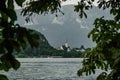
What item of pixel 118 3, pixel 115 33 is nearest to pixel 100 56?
pixel 115 33

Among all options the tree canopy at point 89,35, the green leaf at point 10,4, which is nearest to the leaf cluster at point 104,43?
the tree canopy at point 89,35

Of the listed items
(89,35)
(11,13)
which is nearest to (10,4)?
(11,13)

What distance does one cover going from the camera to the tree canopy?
3629 millimetres

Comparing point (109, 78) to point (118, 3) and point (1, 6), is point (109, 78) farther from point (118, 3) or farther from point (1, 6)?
point (1, 6)

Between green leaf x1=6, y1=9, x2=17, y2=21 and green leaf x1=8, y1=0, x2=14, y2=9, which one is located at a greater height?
green leaf x1=8, y1=0, x2=14, y2=9

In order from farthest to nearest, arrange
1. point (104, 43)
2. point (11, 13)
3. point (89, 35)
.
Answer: point (89, 35) → point (104, 43) → point (11, 13)

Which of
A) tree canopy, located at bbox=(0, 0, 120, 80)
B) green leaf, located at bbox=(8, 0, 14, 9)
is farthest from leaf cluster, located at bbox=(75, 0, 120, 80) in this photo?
green leaf, located at bbox=(8, 0, 14, 9)

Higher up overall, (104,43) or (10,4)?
(10,4)

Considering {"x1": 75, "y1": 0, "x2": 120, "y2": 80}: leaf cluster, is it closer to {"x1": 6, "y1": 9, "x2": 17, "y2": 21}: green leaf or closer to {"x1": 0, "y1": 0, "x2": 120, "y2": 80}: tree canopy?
{"x1": 0, "y1": 0, "x2": 120, "y2": 80}: tree canopy

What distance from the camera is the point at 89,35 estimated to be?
353 inches

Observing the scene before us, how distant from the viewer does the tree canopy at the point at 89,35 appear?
143 inches

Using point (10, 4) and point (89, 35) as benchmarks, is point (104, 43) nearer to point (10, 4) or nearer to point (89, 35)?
point (89, 35)

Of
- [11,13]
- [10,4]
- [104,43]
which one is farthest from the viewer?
[104,43]

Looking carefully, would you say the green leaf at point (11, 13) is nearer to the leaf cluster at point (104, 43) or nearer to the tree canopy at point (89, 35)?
the tree canopy at point (89, 35)
